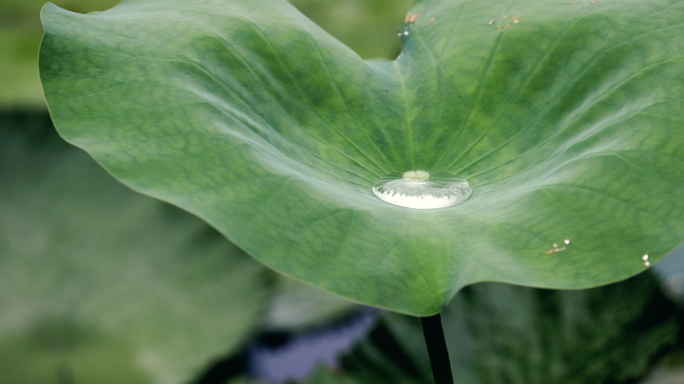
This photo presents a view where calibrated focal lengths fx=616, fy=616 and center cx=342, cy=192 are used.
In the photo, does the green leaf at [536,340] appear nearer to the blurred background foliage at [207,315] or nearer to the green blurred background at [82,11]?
the blurred background foliage at [207,315]

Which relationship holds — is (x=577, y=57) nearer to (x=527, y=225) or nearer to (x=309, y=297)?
(x=527, y=225)

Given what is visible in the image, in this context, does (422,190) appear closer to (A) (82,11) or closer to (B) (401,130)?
(B) (401,130)

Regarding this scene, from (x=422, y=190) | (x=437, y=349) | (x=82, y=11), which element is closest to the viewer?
(x=437, y=349)

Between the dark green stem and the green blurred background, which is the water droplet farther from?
the green blurred background

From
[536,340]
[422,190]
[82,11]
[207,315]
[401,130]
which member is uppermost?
[82,11]

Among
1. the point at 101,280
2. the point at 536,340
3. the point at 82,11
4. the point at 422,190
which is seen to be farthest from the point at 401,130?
the point at 82,11

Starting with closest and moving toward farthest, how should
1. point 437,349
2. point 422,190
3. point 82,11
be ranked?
point 437,349 < point 422,190 < point 82,11
